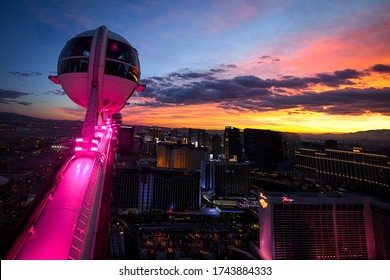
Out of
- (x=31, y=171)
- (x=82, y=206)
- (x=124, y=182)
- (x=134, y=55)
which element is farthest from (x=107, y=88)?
(x=124, y=182)

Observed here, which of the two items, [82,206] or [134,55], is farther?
[134,55]

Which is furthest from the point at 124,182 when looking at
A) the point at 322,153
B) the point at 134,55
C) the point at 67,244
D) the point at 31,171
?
the point at 322,153

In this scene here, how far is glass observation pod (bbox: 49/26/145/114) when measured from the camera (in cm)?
350

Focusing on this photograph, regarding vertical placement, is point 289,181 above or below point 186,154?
below

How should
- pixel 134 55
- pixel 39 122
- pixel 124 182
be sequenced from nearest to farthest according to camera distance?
1. pixel 134 55
2. pixel 39 122
3. pixel 124 182

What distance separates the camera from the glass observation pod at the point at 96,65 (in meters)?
3.50

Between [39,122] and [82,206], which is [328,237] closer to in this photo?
[82,206]

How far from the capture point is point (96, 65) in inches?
136

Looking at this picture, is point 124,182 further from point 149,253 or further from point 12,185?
point 149,253

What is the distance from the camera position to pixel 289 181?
3578 cm

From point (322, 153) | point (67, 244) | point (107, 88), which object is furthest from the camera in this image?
point (322, 153)

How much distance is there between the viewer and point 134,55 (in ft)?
13.5
